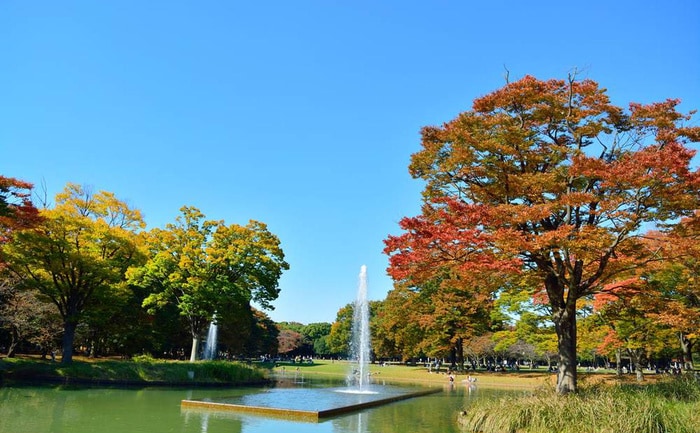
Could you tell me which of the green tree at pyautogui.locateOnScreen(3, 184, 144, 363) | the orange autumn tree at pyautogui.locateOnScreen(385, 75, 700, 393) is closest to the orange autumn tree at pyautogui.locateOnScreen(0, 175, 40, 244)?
the green tree at pyautogui.locateOnScreen(3, 184, 144, 363)

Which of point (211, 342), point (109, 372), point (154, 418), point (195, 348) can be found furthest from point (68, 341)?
point (211, 342)

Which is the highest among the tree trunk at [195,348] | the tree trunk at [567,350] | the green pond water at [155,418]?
the tree trunk at [567,350]

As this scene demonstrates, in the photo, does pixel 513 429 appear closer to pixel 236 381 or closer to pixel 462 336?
pixel 236 381

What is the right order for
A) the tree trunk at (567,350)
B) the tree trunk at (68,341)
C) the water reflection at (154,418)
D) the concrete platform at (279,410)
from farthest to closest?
the tree trunk at (68,341) → the concrete platform at (279,410) → the tree trunk at (567,350) → the water reflection at (154,418)

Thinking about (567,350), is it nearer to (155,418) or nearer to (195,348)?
(155,418)

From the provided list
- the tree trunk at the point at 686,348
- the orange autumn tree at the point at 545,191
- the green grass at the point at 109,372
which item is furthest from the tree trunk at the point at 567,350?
the green grass at the point at 109,372

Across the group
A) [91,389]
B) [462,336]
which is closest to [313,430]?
[91,389]

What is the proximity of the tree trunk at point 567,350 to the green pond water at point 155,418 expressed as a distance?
3.40 meters

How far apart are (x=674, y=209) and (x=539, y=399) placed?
591 centimetres

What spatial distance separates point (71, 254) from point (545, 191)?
74.2ft

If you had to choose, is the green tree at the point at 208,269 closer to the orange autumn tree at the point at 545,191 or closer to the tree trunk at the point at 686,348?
the orange autumn tree at the point at 545,191

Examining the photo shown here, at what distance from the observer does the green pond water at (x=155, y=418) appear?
37.4ft

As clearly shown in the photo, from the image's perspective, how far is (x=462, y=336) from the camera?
1673 inches

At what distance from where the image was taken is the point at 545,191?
13.1 metres
